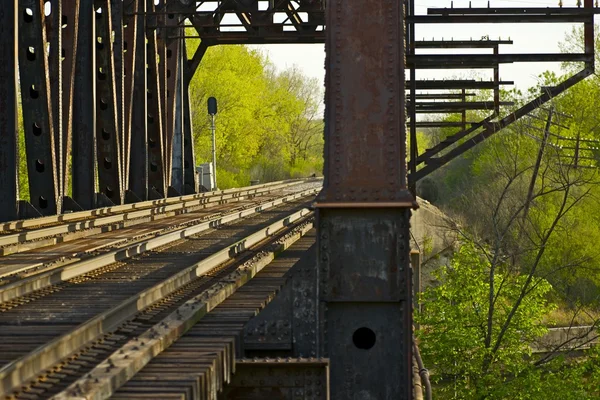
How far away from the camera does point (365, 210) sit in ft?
25.9

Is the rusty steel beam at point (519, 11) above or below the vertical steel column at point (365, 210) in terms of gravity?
above

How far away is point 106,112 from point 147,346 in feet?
54.0

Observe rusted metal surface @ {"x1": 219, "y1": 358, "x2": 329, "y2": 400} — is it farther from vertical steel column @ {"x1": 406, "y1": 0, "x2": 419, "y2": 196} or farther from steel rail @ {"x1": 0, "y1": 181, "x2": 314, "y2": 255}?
vertical steel column @ {"x1": 406, "y1": 0, "x2": 419, "y2": 196}

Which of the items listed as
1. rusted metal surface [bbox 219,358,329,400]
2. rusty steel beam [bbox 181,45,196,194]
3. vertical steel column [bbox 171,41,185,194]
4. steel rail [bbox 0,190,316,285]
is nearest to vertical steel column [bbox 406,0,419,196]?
steel rail [bbox 0,190,316,285]

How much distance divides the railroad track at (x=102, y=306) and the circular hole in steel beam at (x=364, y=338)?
1188 millimetres

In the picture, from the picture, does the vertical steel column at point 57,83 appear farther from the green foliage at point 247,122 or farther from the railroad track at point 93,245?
the green foliage at point 247,122

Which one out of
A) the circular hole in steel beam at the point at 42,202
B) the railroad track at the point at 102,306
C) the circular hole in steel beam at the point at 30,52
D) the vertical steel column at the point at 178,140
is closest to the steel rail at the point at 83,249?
the railroad track at the point at 102,306

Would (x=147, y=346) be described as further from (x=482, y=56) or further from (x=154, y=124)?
(x=154, y=124)

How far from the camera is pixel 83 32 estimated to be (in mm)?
20906

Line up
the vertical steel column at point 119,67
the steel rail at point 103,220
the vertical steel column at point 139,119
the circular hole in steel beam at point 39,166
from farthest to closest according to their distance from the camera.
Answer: the vertical steel column at point 139,119, the vertical steel column at point 119,67, the circular hole in steel beam at point 39,166, the steel rail at point 103,220

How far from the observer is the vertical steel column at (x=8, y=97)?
53.1ft

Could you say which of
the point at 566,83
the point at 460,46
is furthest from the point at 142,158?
the point at 566,83

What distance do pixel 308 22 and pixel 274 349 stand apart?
23.6 meters

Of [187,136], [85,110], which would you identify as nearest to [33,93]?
[85,110]
